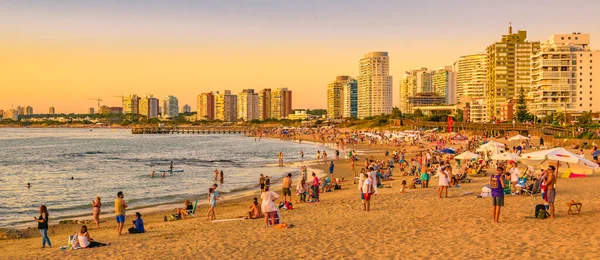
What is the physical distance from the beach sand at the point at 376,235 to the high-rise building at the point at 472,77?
133871 mm

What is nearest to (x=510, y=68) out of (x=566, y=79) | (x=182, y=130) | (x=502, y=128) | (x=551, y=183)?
(x=566, y=79)

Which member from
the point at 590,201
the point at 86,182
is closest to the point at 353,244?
the point at 590,201

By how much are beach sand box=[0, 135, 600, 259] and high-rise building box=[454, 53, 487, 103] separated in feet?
439

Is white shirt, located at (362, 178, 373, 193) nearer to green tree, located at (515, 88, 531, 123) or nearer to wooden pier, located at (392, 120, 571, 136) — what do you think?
wooden pier, located at (392, 120, 571, 136)

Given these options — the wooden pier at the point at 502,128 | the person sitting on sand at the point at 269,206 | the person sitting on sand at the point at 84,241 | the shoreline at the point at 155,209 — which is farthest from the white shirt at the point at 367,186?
the wooden pier at the point at 502,128

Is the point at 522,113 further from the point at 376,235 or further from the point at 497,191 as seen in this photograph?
the point at 376,235

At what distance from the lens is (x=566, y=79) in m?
78.9

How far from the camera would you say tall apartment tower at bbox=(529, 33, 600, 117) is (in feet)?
259

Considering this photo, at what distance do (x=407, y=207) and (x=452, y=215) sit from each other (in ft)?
6.98

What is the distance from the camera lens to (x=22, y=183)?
3266cm

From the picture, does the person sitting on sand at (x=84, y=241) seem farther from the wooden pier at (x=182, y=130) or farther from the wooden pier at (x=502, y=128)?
the wooden pier at (x=182, y=130)

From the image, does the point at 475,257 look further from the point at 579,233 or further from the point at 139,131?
the point at 139,131

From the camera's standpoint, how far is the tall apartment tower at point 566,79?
78875mm

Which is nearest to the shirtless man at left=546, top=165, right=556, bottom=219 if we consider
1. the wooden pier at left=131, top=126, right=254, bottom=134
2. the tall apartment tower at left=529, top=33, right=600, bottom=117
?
the tall apartment tower at left=529, top=33, right=600, bottom=117
